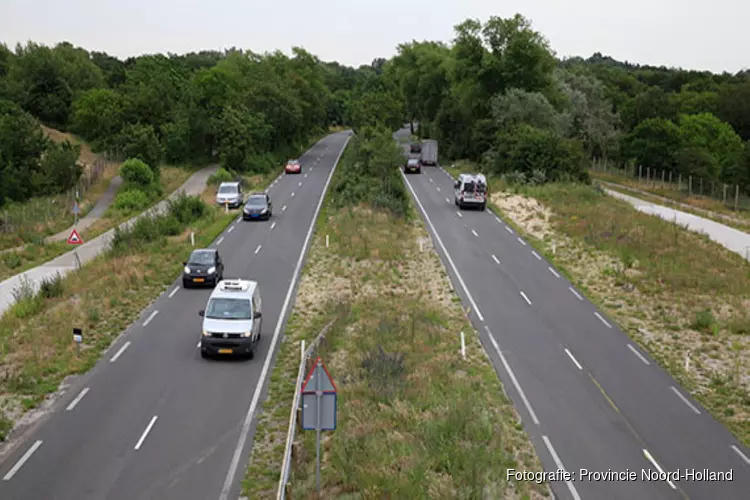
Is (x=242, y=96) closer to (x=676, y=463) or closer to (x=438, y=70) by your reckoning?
(x=438, y=70)

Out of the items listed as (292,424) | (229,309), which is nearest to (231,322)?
(229,309)

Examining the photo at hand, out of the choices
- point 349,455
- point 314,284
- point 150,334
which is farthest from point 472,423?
point 314,284

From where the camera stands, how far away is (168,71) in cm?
8394

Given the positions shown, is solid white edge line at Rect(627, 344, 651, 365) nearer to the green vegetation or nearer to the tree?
the green vegetation

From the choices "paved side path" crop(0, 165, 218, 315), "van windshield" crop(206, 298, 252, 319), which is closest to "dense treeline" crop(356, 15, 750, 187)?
"paved side path" crop(0, 165, 218, 315)

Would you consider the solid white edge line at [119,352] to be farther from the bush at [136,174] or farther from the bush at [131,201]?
the bush at [136,174]

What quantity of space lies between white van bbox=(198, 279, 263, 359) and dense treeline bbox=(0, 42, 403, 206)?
3606 centimetres

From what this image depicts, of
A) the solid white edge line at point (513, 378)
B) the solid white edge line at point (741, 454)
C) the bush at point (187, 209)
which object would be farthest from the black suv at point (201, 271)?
A: the solid white edge line at point (741, 454)

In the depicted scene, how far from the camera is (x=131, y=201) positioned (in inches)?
2188

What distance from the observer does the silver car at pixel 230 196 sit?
51812mm

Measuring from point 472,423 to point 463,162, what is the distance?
2513 inches

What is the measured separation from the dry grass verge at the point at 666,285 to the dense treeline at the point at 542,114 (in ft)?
56.4

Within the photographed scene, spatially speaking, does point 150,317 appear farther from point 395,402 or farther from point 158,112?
point 158,112

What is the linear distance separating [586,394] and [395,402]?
588 cm
